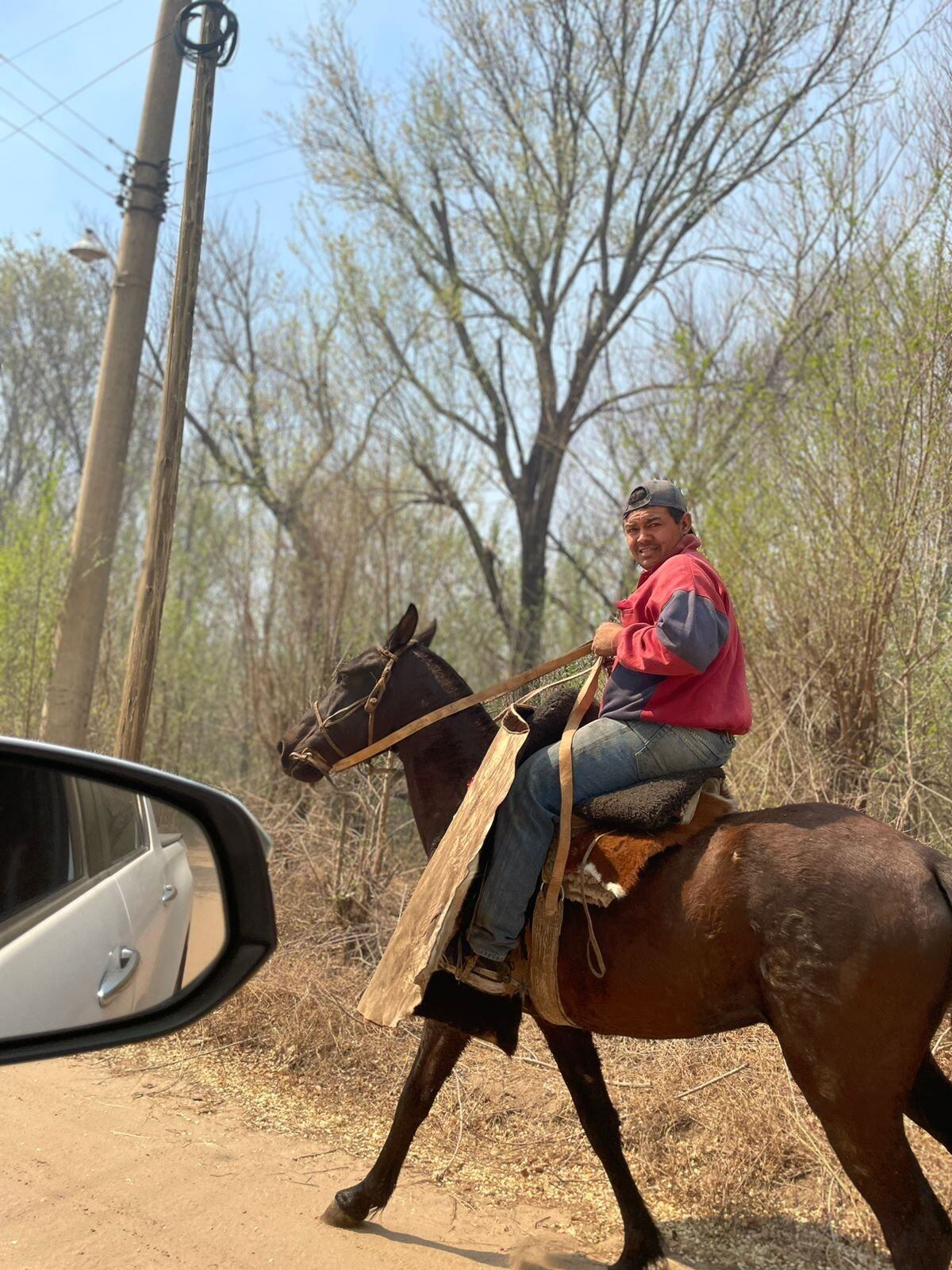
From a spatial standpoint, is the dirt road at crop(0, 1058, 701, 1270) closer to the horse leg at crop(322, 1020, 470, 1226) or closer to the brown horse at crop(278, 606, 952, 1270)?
the horse leg at crop(322, 1020, 470, 1226)

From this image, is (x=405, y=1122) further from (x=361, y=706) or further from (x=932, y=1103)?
(x=932, y=1103)

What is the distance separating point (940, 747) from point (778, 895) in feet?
13.0

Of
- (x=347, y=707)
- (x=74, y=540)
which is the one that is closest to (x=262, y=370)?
(x=74, y=540)

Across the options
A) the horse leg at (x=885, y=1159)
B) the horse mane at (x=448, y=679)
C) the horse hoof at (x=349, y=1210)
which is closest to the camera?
the horse leg at (x=885, y=1159)

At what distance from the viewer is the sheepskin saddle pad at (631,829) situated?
3.72 metres

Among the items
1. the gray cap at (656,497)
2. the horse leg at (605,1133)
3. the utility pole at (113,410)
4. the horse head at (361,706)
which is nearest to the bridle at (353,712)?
the horse head at (361,706)

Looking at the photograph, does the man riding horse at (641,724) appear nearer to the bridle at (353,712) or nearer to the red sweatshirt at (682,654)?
the red sweatshirt at (682,654)

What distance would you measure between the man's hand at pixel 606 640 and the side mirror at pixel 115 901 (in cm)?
203

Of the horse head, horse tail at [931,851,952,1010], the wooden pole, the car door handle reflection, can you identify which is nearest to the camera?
the car door handle reflection

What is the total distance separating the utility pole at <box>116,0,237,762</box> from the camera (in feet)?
24.2

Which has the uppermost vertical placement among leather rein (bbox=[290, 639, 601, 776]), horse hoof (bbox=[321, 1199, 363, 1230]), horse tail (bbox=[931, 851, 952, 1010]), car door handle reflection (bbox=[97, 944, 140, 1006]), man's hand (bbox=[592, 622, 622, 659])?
man's hand (bbox=[592, 622, 622, 659])

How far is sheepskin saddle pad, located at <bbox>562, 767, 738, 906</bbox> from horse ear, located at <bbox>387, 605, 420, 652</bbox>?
1.51m

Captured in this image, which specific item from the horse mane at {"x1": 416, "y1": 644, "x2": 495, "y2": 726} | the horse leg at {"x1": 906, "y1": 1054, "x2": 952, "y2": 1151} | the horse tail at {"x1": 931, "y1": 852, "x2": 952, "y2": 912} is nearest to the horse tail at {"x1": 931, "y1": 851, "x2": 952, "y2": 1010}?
the horse tail at {"x1": 931, "y1": 852, "x2": 952, "y2": 912}

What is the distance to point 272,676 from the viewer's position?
417 inches
